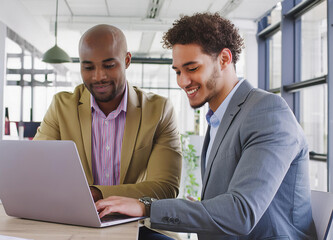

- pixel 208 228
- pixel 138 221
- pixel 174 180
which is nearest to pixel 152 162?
pixel 174 180

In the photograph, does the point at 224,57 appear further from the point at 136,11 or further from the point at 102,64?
the point at 136,11

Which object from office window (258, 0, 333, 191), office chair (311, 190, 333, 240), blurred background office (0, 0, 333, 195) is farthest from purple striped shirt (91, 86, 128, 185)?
office window (258, 0, 333, 191)

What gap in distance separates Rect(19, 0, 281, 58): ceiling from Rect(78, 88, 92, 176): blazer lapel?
5794 millimetres

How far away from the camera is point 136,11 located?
8.26 meters

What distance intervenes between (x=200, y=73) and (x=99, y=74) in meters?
0.50

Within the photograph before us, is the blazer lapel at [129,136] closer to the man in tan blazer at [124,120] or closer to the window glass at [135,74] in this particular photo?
the man in tan blazer at [124,120]

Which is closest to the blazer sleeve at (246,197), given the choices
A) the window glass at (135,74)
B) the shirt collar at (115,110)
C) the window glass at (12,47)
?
the shirt collar at (115,110)

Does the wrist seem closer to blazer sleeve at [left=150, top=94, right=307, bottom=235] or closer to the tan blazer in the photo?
blazer sleeve at [left=150, top=94, right=307, bottom=235]

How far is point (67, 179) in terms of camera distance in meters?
1.01

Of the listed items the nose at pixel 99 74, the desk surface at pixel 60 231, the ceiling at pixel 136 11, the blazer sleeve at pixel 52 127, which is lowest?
the desk surface at pixel 60 231

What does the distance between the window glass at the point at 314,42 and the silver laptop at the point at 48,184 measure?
4350mm

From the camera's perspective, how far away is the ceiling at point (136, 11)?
748cm

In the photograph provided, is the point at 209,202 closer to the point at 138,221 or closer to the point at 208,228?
the point at 208,228

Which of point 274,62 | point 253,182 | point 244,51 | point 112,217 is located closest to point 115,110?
point 112,217
